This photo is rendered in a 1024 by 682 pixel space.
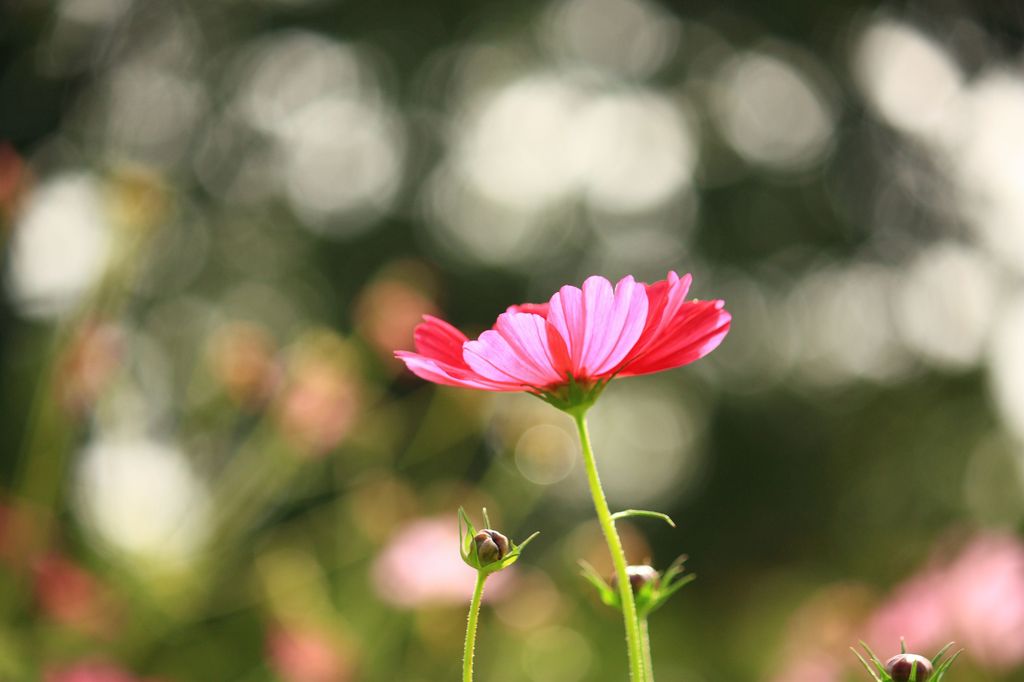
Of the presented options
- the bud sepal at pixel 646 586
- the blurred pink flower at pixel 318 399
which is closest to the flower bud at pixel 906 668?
the bud sepal at pixel 646 586

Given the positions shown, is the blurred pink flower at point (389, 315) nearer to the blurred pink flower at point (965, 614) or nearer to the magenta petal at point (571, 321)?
the blurred pink flower at point (965, 614)

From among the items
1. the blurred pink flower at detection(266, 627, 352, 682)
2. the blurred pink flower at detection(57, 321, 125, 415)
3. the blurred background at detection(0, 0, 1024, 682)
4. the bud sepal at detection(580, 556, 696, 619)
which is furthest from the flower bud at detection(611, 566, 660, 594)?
the blurred background at detection(0, 0, 1024, 682)

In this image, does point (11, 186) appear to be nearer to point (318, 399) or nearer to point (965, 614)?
point (318, 399)

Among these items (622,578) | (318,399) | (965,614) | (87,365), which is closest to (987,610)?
(965,614)

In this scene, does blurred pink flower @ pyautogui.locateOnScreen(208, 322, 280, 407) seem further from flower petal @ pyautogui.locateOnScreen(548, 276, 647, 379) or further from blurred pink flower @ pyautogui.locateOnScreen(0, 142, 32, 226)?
flower petal @ pyautogui.locateOnScreen(548, 276, 647, 379)

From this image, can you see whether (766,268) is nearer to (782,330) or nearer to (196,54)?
(782,330)

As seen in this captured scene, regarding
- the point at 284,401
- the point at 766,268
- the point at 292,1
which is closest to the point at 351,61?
the point at 292,1
